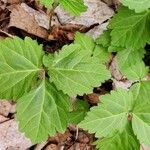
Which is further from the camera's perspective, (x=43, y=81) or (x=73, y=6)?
(x=73, y=6)

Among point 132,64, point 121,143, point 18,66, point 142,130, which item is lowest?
point 121,143

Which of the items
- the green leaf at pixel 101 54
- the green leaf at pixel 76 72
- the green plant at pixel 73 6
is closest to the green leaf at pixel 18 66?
the green leaf at pixel 76 72

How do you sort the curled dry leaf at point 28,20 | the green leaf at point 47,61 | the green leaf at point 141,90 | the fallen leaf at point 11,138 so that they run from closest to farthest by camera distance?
the green leaf at point 47,61 → the green leaf at point 141,90 → the fallen leaf at point 11,138 → the curled dry leaf at point 28,20

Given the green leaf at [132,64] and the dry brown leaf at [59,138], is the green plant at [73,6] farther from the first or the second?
the dry brown leaf at [59,138]

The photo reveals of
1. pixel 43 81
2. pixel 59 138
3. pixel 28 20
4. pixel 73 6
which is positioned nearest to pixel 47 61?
pixel 43 81

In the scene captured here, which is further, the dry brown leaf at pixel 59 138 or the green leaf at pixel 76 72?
the dry brown leaf at pixel 59 138

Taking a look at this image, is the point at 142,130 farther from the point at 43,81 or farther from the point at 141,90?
the point at 43,81

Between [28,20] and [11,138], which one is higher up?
[28,20]
